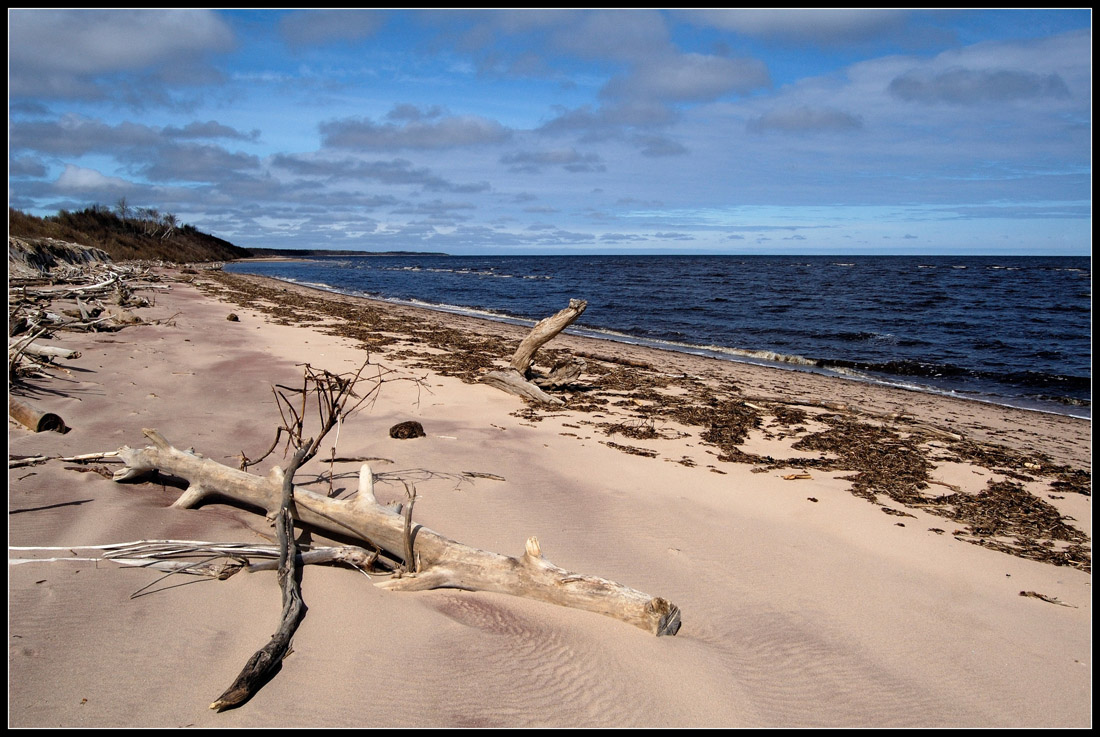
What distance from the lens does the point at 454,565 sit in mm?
3547

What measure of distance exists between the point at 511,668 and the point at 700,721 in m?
0.89

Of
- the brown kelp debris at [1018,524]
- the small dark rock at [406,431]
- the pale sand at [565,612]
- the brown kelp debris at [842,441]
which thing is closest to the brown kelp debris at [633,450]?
the brown kelp debris at [842,441]

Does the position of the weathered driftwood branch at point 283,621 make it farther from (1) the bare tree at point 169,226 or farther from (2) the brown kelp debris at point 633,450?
(1) the bare tree at point 169,226

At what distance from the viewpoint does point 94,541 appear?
144 inches

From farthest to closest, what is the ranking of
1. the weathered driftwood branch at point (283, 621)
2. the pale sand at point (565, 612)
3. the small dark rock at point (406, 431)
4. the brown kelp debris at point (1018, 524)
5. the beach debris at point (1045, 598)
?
the small dark rock at point (406, 431) → the brown kelp debris at point (1018, 524) → the beach debris at point (1045, 598) → the pale sand at point (565, 612) → the weathered driftwood branch at point (283, 621)

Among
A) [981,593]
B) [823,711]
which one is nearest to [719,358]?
[981,593]

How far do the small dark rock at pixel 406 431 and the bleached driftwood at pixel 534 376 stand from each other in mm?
2667

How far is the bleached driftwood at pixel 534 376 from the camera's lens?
30.7 ft

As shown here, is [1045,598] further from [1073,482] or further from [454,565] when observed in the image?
[454,565]

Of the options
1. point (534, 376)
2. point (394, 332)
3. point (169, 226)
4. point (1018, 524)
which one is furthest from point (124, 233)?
point (1018, 524)

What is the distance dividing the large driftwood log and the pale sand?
86mm

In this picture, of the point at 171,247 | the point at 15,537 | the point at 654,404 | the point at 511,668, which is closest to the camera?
the point at 511,668

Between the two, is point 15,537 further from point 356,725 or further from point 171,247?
point 171,247

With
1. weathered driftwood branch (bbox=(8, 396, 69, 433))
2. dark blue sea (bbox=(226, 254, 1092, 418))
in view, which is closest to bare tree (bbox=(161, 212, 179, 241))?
dark blue sea (bbox=(226, 254, 1092, 418))
